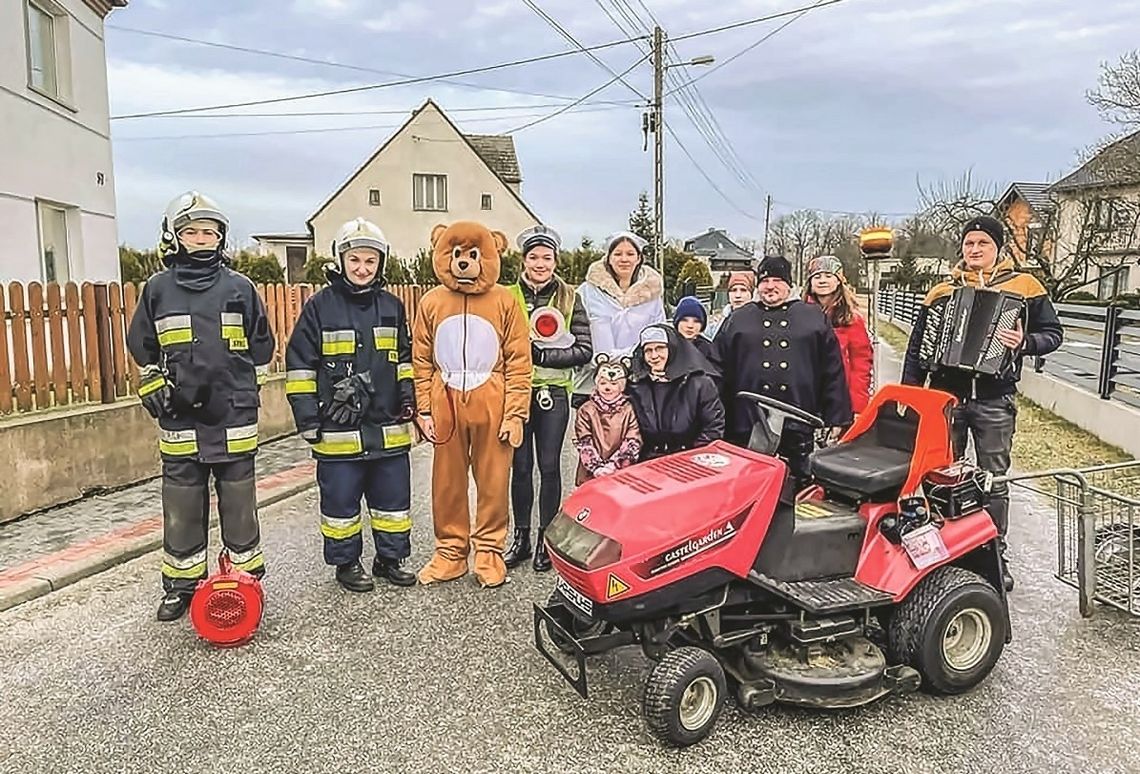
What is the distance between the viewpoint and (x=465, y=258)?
4418mm

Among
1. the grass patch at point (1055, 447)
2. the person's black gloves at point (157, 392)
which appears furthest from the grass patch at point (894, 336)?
the person's black gloves at point (157, 392)

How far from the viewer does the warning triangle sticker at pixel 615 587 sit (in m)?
2.94

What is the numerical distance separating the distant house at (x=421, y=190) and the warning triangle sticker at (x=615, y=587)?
3045 cm

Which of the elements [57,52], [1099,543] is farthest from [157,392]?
[57,52]

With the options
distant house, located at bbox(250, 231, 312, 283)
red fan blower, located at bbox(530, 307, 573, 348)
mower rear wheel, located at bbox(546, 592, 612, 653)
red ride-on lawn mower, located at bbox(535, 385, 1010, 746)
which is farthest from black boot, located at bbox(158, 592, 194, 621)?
distant house, located at bbox(250, 231, 312, 283)

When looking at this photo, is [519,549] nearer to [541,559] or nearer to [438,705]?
[541,559]

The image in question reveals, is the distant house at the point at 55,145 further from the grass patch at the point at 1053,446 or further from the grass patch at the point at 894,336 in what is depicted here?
the grass patch at the point at 894,336

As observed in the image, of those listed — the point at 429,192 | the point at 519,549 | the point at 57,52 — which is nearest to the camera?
the point at 519,549

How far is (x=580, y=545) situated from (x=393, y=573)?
1.92 metres

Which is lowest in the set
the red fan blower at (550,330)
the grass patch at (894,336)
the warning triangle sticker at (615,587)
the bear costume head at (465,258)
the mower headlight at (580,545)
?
the grass patch at (894,336)

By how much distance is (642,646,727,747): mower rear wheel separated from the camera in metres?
2.94

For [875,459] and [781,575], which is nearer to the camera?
[781,575]

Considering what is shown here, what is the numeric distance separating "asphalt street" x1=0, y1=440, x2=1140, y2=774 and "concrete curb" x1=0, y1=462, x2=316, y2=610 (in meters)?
0.15

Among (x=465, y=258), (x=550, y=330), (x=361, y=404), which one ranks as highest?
(x=465, y=258)
